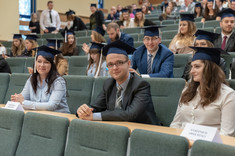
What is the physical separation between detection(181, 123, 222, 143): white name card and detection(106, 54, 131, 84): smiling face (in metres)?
0.82

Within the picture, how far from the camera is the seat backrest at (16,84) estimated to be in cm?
382

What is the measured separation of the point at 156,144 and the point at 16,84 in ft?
9.19

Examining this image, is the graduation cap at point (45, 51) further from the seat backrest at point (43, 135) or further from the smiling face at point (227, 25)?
the smiling face at point (227, 25)

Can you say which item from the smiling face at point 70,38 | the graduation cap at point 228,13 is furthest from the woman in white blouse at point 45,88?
the smiling face at point 70,38

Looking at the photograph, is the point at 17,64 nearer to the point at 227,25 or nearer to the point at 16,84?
the point at 16,84

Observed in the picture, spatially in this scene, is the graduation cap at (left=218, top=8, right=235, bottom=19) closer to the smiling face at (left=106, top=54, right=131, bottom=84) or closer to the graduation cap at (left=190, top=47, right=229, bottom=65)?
the graduation cap at (left=190, top=47, right=229, bottom=65)

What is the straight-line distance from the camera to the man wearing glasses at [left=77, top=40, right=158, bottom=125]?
2.21 metres

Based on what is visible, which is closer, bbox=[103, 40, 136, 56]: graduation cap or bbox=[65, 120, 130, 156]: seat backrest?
bbox=[65, 120, 130, 156]: seat backrest

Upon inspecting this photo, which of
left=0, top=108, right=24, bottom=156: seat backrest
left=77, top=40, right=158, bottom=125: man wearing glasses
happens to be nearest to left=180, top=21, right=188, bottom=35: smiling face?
left=77, top=40, right=158, bottom=125: man wearing glasses

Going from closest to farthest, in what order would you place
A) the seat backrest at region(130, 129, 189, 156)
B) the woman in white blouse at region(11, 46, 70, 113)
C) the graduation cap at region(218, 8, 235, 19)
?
the seat backrest at region(130, 129, 189, 156), the woman in white blouse at region(11, 46, 70, 113), the graduation cap at region(218, 8, 235, 19)

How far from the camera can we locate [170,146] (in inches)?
56.7

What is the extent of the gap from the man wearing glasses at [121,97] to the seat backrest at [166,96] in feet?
1.01

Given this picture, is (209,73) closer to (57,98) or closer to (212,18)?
(57,98)

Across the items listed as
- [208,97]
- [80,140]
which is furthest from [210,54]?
[80,140]
